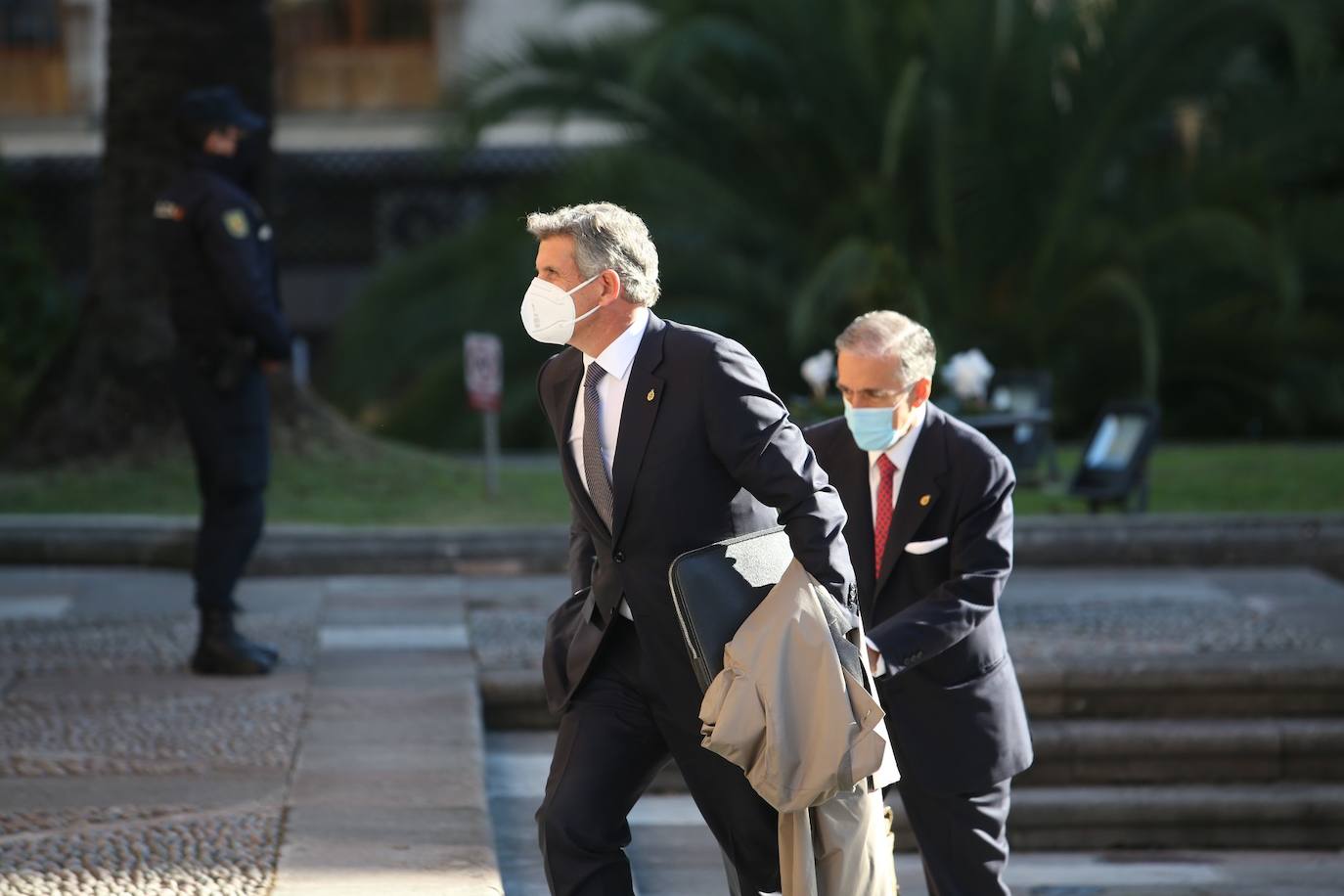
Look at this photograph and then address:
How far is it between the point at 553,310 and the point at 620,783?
0.95 m

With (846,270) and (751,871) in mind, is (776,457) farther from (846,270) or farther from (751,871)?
(846,270)

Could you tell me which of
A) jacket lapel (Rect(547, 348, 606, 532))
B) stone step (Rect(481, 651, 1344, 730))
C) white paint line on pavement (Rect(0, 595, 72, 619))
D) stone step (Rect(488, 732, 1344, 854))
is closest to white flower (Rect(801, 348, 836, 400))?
stone step (Rect(481, 651, 1344, 730))

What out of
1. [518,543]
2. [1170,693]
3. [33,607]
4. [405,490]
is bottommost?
[405,490]

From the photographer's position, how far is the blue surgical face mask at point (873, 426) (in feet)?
14.7

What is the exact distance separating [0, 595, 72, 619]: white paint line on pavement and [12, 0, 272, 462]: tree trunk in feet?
9.54

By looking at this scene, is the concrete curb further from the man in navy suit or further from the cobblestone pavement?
the man in navy suit

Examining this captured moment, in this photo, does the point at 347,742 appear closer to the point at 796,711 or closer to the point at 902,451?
the point at 902,451

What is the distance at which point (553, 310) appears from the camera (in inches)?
154

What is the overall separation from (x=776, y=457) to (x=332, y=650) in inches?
166

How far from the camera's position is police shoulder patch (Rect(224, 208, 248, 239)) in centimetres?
671

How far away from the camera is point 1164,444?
15508 mm

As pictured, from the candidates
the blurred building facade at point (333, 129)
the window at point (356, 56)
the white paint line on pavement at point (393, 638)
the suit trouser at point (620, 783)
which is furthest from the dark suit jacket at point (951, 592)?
the window at point (356, 56)

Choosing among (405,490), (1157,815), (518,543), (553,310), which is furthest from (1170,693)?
(405,490)

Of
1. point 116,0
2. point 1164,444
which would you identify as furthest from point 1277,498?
point 116,0
